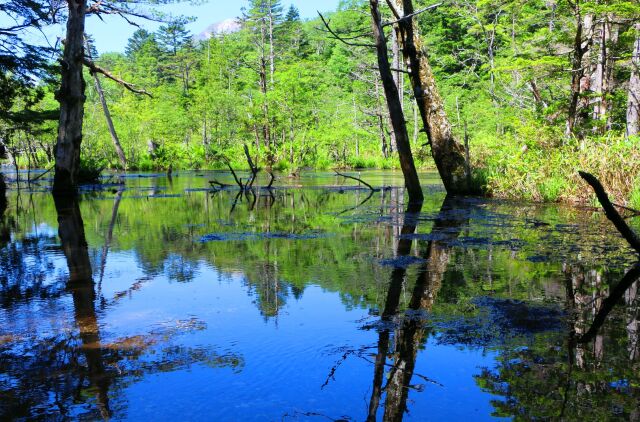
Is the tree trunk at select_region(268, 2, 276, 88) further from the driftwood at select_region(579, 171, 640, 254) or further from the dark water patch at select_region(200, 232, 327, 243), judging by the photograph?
the driftwood at select_region(579, 171, 640, 254)

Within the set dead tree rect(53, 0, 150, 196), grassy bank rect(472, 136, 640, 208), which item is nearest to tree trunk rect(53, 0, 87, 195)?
dead tree rect(53, 0, 150, 196)

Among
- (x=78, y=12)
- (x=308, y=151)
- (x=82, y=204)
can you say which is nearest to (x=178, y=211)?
(x=82, y=204)

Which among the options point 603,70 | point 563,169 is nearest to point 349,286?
point 563,169

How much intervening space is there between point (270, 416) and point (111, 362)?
1132mm

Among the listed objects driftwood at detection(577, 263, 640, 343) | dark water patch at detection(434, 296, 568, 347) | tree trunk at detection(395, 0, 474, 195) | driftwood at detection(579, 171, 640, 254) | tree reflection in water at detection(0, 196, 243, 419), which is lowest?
tree reflection in water at detection(0, 196, 243, 419)

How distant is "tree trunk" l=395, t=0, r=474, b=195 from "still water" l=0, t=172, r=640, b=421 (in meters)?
5.80

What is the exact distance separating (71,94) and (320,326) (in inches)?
530

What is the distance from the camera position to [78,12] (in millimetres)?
15094

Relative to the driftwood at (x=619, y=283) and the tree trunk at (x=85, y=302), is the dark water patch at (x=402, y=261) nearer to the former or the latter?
the driftwood at (x=619, y=283)

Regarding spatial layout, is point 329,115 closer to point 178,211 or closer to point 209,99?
point 209,99

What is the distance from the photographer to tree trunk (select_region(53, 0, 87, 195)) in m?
15.0

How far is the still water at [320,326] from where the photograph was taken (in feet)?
8.84

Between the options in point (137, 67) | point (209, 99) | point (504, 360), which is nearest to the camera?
point (504, 360)

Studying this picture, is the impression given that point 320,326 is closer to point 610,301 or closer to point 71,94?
point 610,301
